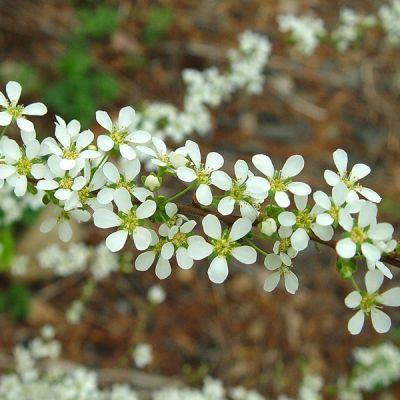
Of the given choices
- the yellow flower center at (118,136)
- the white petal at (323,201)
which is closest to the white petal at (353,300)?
the white petal at (323,201)

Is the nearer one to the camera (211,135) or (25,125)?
(25,125)

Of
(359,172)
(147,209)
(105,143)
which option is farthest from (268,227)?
(105,143)

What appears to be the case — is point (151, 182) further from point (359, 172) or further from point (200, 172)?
point (359, 172)

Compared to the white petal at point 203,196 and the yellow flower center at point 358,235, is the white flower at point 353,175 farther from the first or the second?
the white petal at point 203,196

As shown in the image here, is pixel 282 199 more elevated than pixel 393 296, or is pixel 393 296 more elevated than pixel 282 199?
pixel 282 199

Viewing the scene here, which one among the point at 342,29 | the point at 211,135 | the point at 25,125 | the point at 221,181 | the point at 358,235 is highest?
the point at 358,235

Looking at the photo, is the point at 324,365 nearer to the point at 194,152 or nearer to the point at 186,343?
the point at 186,343

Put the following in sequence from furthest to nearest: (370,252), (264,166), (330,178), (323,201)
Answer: (264,166) → (330,178) → (323,201) → (370,252)

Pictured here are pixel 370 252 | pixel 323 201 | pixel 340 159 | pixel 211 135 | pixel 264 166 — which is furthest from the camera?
pixel 211 135

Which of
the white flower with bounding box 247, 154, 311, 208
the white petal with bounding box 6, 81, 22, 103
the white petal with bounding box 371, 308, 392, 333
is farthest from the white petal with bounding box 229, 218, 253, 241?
the white petal with bounding box 6, 81, 22, 103
